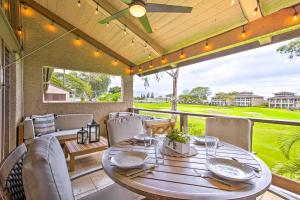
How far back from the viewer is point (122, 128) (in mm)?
2025

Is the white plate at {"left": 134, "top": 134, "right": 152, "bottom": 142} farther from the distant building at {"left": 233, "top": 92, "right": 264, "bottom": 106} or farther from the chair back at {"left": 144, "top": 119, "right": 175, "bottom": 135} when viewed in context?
the distant building at {"left": 233, "top": 92, "right": 264, "bottom": 106}

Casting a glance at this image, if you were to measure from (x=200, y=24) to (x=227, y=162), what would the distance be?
2.84 metres

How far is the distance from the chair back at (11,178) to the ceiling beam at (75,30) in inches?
195

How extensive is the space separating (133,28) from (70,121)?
2.96 meters

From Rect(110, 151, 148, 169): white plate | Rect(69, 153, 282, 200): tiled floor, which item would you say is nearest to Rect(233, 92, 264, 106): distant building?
Rect(69, 153, 282, 200): tiled floor

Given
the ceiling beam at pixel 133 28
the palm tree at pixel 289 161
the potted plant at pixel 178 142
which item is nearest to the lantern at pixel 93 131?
the potted plant at pixel 178 142

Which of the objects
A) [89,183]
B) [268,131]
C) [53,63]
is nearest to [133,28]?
[53,63]

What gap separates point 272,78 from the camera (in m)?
3.30

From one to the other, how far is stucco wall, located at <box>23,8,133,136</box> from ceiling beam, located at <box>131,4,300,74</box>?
7.49 feet

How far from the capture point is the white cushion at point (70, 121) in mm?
4262

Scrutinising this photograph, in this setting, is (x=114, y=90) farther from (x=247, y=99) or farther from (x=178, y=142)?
(x=178, y=142)

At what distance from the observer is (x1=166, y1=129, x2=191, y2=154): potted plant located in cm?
133

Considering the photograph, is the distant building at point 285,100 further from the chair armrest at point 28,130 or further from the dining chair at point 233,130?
the chair armrest at point 28,130

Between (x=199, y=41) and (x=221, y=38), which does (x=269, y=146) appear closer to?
(x=221, y=38)
